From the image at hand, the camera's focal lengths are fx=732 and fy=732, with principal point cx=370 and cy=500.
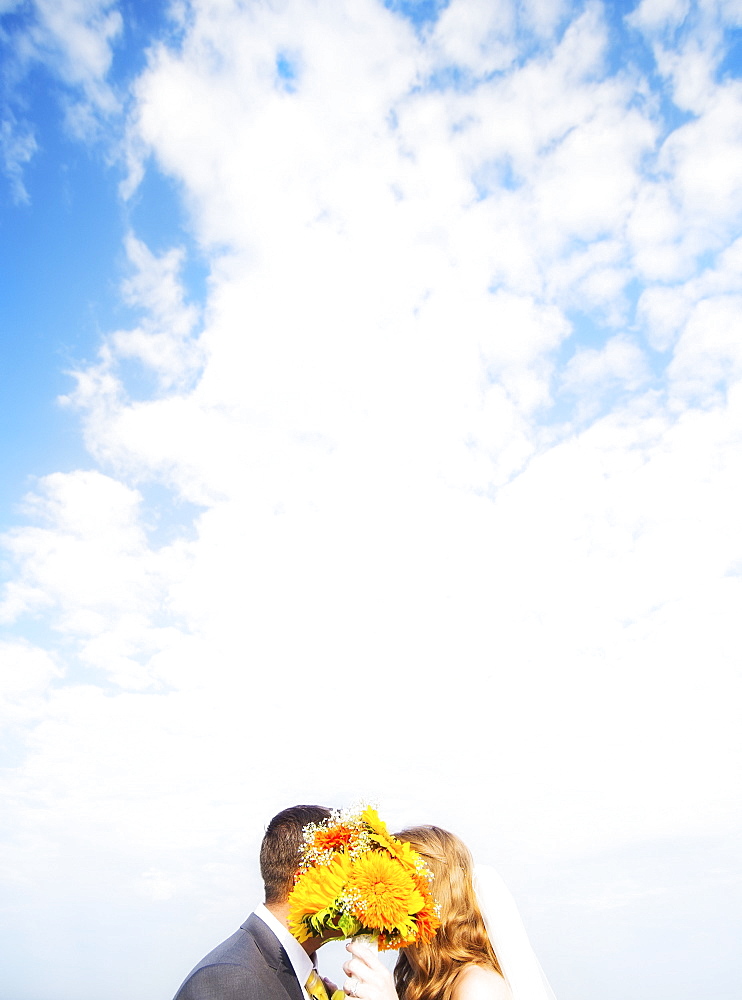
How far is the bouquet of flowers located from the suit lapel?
0.26 metres

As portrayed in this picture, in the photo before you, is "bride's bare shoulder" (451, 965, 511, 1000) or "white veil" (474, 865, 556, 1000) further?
"white veil" (474, 865, 556, 1000)

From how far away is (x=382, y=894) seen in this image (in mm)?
4094

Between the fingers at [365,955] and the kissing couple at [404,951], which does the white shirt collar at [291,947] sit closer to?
the kissing couple at [404,951]

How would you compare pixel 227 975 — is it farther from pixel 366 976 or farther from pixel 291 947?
pixel 366 976

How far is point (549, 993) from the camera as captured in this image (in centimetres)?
563

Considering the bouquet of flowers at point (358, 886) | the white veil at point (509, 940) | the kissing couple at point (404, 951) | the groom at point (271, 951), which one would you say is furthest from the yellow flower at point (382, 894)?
the white veil at point (509, 940)

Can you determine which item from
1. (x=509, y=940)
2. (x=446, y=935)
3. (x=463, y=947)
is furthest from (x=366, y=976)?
(x=509, y=940)

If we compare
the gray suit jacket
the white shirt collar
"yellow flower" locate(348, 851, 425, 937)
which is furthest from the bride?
"yellow flower" locate(348, 851, 425, 937)

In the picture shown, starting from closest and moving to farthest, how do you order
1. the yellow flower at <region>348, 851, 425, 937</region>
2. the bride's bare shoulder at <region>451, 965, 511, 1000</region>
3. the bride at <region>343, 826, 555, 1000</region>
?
1. the yellow flower at <region>348, 851, 425, 937</region>
2. the bride's bare shoulder at <region>451, 965, 511, 1000</region>
3. the bride at <region>343, 826, 555, 1000</region>

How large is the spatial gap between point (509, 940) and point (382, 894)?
192cm

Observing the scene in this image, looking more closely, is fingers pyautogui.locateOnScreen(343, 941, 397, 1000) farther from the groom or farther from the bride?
the bride

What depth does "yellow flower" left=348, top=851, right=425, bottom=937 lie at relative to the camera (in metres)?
4.06

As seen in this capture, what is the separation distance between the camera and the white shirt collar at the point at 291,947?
4500mm

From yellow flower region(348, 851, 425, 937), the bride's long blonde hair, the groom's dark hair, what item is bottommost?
the bride's long blonde hair
